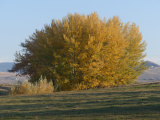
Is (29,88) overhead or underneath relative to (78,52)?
underneath

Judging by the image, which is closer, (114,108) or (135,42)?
(114,108)

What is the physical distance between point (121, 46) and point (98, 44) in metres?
4.14

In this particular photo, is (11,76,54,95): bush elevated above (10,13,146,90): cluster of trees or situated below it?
below

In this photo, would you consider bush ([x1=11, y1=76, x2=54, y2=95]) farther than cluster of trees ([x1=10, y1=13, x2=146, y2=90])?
No

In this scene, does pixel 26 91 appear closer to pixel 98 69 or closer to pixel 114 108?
pixel 98 69

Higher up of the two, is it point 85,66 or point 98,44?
point 98,44

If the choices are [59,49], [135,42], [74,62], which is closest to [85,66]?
[74,62]

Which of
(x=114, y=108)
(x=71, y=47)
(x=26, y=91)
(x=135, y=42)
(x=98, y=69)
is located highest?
(x=135, y=42)

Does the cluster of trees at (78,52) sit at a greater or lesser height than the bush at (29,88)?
greater

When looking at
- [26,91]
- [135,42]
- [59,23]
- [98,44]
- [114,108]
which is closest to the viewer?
[114,108]

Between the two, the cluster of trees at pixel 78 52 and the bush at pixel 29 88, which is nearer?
the bush at pixel 29 88

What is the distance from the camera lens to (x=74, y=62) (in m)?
27.8

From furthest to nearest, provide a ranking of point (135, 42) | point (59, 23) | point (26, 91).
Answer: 1. point (135, 42)
2. point (59, 23)
3. point (26, 91)

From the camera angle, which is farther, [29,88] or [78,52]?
[78,52]
